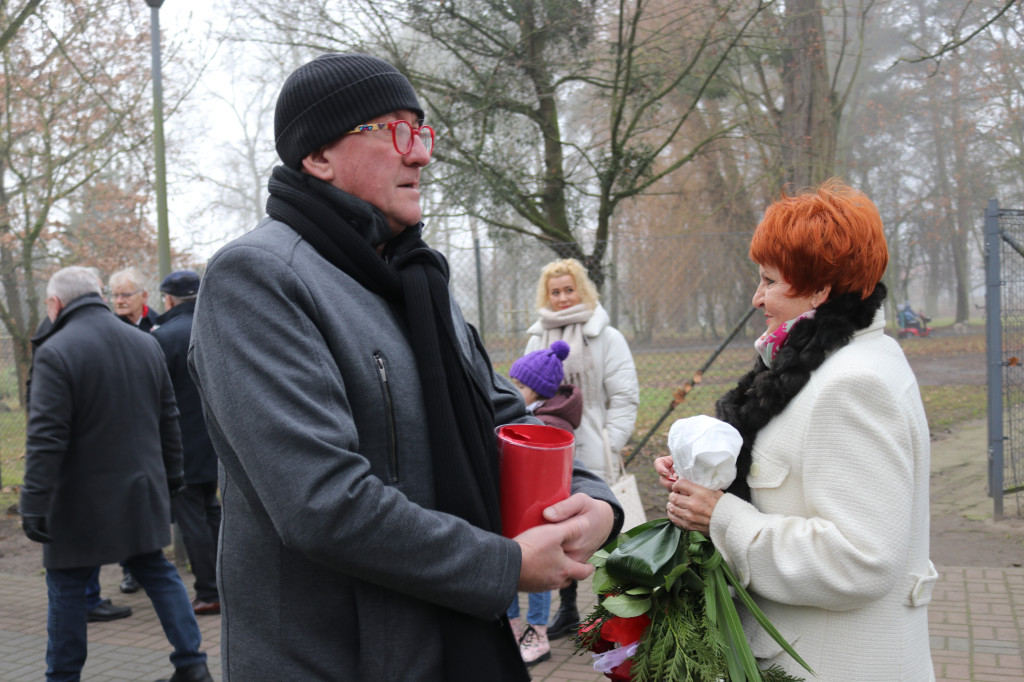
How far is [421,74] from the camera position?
8.28 metres

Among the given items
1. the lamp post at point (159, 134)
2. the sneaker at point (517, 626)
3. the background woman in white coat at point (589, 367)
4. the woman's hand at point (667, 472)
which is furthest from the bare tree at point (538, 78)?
the woman's hand at point (667, 472)

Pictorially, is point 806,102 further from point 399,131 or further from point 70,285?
point 399,131

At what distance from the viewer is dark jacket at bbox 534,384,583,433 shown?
466 centimetres

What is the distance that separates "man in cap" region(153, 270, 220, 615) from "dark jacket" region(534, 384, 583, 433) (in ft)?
8.33

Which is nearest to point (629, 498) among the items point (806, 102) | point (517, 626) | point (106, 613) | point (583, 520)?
point (517, 626)

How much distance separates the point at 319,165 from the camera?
177cm

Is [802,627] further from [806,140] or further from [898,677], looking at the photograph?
[806,140]

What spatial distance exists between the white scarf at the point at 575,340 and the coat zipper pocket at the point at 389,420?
12.1ft

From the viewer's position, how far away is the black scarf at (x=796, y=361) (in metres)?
2.02

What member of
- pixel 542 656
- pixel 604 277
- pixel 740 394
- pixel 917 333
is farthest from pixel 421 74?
pixel 917 333

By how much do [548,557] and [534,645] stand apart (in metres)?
3.43

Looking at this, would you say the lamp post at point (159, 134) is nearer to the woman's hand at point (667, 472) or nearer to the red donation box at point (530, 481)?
the woman's hand at point (667, 472)

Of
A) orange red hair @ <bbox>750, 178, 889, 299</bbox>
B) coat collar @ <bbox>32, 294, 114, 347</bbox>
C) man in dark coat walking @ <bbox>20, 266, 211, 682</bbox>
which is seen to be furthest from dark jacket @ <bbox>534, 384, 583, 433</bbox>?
orange red hair @ <bbox>750, 178, 889, 299</bbox>

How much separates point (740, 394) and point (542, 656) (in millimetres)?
3087
